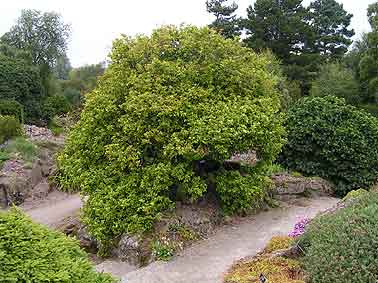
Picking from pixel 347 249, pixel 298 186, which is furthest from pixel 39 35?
pixel 347 249

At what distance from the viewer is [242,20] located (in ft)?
121

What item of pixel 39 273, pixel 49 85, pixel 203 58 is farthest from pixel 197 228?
pixel 49 85

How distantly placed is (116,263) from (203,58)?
4182 mm

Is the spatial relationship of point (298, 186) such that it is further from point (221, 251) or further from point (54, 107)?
point (54, 107)

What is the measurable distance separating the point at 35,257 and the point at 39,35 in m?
41.8

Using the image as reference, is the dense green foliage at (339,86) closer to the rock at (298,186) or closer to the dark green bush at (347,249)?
the rock at (298,186)

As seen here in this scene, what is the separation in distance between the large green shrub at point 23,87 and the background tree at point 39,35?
47.9 ft

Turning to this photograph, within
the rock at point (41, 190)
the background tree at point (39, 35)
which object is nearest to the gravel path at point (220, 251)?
the rock at point (41, 190)

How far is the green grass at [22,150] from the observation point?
15880mm

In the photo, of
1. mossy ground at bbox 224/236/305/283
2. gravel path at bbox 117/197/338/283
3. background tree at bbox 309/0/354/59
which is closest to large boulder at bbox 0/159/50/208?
gravel path at bbox 117/197/338/283

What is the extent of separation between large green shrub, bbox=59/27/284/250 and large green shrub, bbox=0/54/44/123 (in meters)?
17.3

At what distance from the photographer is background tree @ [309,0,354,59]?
38.1 meters

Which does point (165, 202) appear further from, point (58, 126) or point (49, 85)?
point (49, 85)

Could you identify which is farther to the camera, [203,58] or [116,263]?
[203,58]
